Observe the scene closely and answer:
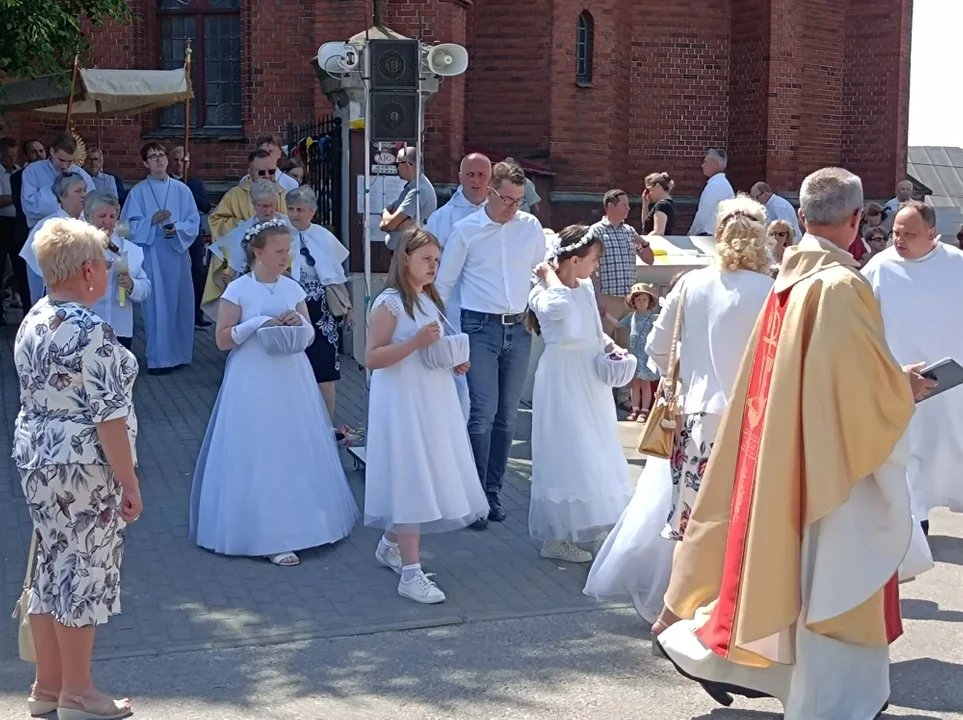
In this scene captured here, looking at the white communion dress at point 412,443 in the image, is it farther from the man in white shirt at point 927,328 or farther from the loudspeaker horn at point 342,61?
the loudspeaker horn at point 342,61

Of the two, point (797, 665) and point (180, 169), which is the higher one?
point (180, 169)

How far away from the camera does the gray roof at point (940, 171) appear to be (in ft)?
110

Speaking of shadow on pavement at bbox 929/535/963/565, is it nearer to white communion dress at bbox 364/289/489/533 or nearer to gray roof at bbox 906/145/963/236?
white communion dress at bbox 364/289/489/533

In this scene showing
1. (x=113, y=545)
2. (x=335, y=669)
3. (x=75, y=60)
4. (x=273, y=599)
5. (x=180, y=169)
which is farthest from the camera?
(x=180, y=169)

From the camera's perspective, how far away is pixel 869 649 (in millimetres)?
4648

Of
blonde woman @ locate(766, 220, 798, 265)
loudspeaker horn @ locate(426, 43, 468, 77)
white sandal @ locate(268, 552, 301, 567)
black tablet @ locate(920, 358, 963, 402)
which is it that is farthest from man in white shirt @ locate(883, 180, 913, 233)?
black tablet @ locate(920, 358, 963, 402)

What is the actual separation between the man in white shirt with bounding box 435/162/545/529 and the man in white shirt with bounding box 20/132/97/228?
5.83m

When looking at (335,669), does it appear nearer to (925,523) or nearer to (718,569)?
(718,569)

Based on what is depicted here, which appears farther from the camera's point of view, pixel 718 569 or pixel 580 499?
pixel 580 499

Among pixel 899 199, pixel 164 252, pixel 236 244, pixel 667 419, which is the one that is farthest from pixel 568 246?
pixel 899 199

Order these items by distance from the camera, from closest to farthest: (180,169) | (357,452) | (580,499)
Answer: (580,499) → (357,452) → (180,169)

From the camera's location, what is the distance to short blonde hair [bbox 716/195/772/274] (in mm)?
5398

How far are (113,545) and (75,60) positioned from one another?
1017 centimetres

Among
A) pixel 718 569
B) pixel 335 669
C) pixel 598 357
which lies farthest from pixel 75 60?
pixel 718 569
